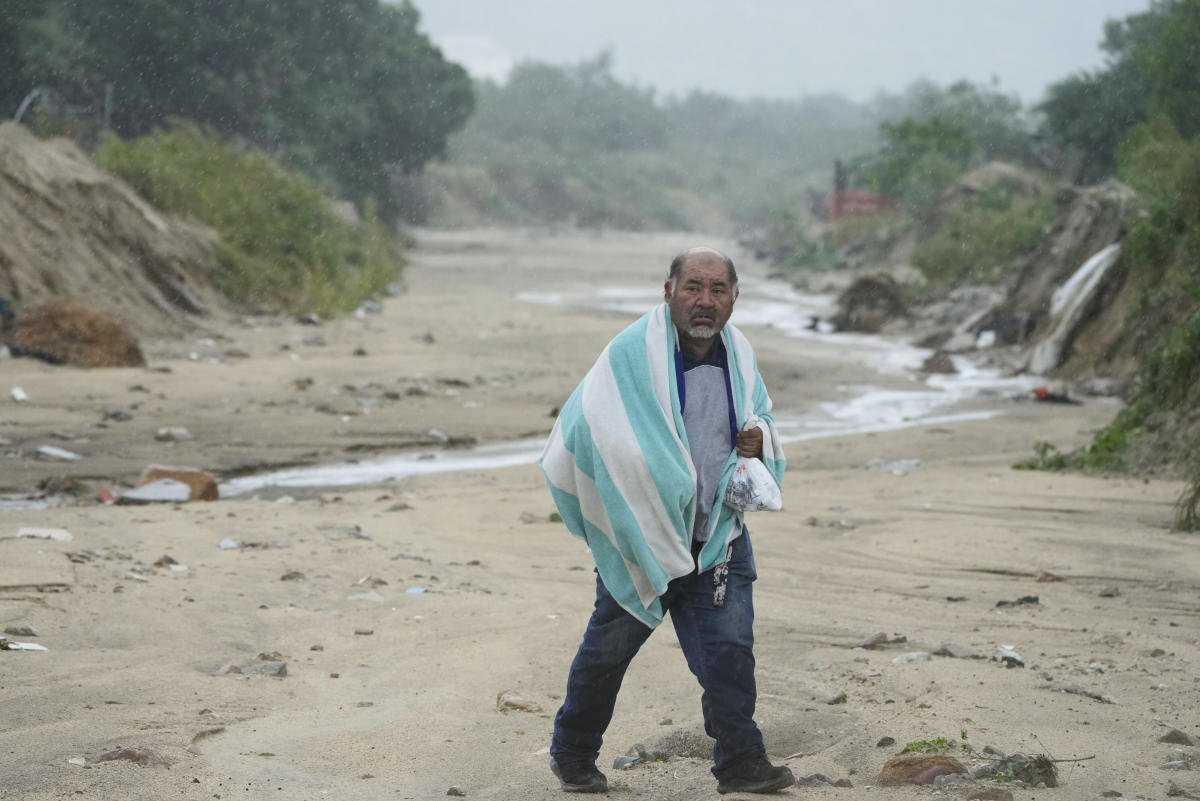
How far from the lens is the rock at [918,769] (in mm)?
3996

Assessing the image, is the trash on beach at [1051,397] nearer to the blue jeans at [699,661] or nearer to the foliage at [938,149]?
the blue jeans at [699,661]

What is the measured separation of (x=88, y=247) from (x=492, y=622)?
13.6m

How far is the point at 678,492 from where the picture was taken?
12.4 feet

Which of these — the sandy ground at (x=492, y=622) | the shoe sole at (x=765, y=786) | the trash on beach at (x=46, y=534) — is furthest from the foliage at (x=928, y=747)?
the trash on beach at (x=46, y=534)

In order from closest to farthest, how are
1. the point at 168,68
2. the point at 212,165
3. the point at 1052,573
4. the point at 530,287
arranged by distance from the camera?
1. the point at 1052,573
2. the point at 212,165
3. the point at 530,287
4. the point at 168,68

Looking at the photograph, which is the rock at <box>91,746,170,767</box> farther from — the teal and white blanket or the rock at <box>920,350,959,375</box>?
the rock at <box>920,350,959,375</box>

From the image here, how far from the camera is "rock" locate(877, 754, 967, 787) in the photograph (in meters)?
4.00

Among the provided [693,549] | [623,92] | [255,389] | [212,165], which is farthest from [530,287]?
[623,92]

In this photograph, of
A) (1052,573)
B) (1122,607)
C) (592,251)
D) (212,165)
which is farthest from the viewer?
(592,251)

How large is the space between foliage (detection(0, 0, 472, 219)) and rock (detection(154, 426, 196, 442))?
2215 cm

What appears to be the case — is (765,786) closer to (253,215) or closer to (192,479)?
(192,479)

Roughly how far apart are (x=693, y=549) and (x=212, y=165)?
22384 mm

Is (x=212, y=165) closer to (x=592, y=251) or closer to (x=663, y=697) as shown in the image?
(x=663, y=697)

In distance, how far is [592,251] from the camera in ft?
170
